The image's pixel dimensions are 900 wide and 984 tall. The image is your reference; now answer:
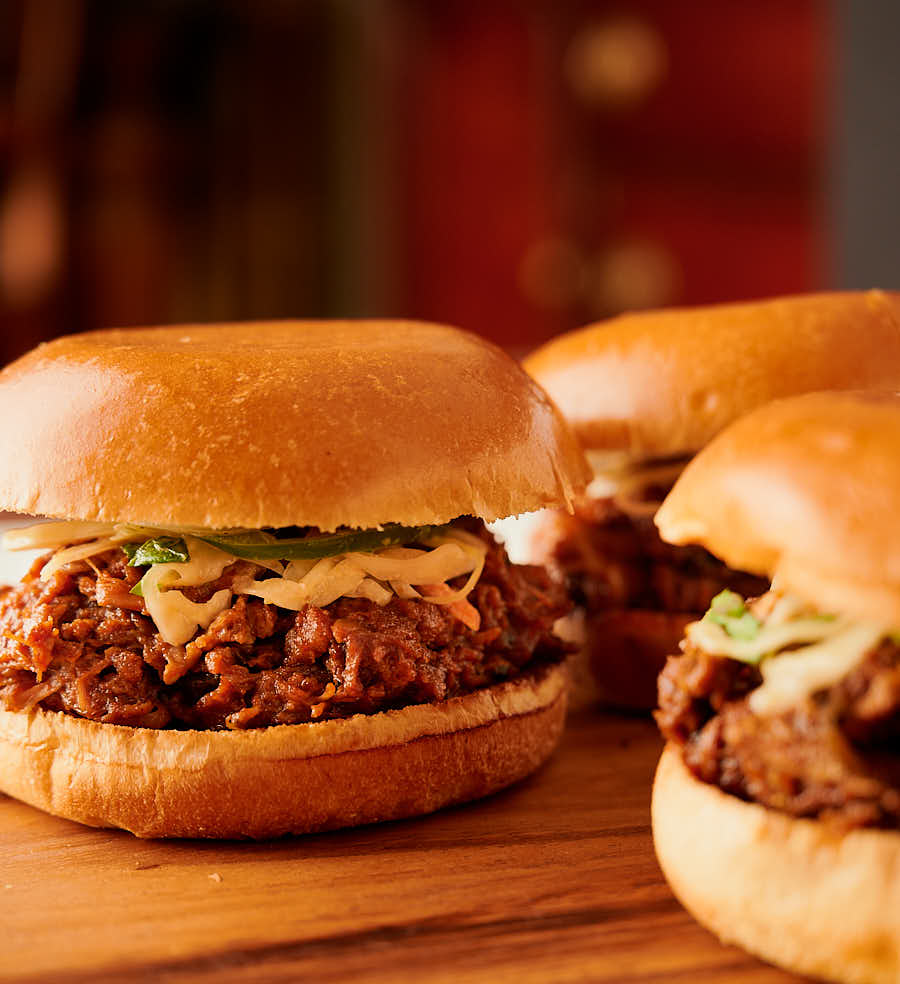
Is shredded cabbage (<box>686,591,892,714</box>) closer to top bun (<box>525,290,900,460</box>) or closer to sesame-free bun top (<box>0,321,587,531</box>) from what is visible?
sesame-free bun top (<box>0,321,587,531</box>)

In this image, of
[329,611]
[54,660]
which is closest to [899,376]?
[329,611]

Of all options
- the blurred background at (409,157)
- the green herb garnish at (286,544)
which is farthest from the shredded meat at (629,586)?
the blurred background at (409,157)

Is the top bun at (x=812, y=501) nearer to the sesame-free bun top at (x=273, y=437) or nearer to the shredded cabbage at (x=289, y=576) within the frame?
the sesame-free bun top at (x=273, y=437)

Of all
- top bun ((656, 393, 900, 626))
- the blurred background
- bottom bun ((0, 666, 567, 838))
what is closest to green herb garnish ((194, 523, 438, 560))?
bottom bun ((0, 666, 567, 838))

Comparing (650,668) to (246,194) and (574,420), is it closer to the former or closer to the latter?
(574,420)

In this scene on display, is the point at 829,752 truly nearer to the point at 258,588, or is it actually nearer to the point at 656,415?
the point at 258,588
